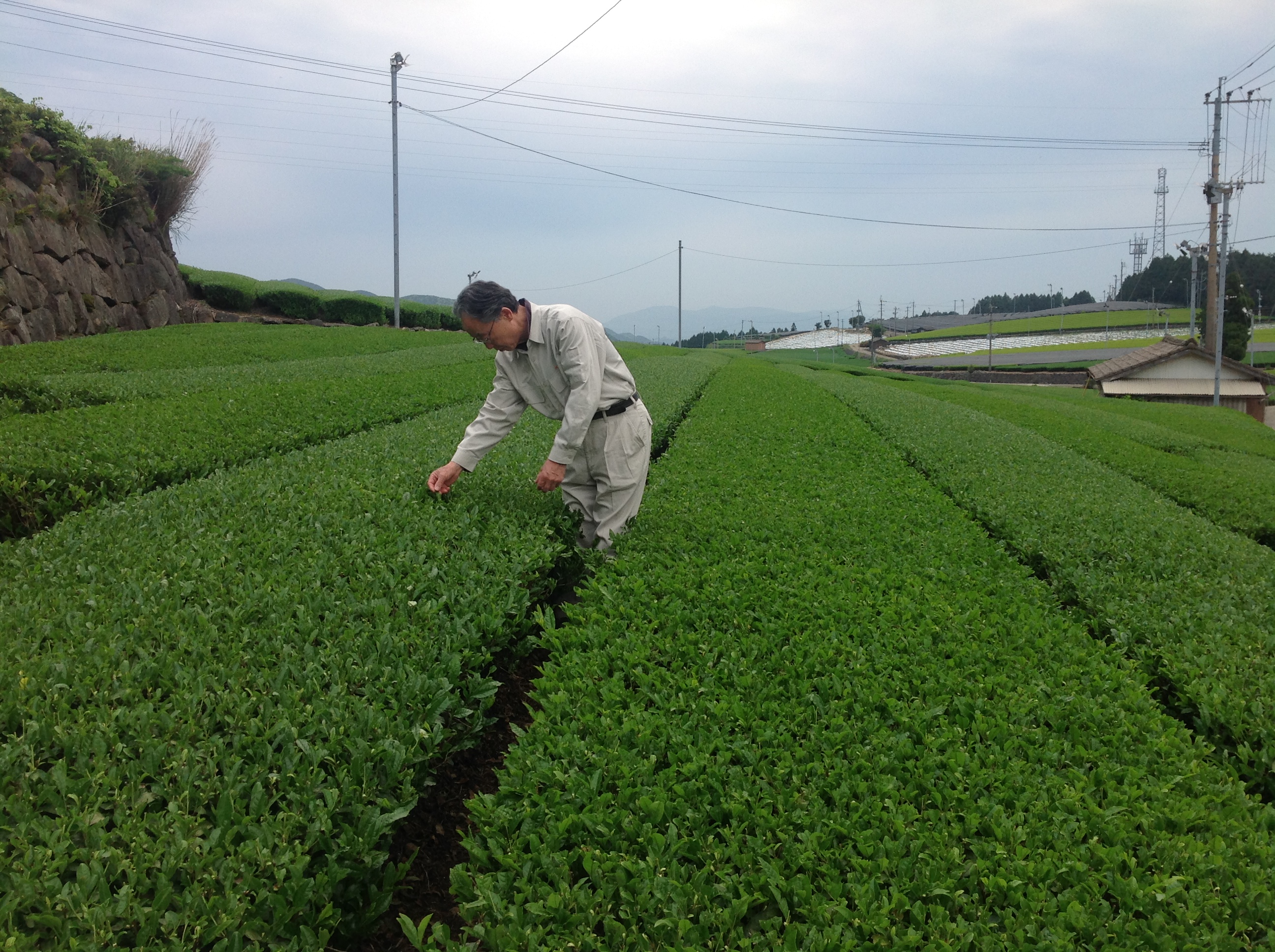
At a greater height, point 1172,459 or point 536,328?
point 536,328

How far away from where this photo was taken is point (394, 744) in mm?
2166

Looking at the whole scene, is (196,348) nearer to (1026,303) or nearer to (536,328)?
(536,328)

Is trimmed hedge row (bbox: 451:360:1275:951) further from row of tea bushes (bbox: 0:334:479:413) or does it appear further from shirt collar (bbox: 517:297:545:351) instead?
row of tea bushes (bbox: 0:334:479:413)

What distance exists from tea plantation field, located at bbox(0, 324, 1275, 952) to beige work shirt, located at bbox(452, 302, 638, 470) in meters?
0.50

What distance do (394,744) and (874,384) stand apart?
2127 cm

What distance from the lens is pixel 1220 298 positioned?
27031 millimetres

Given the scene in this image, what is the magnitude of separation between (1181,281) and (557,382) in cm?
10995

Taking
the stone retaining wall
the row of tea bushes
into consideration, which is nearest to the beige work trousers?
the row of tea bushes

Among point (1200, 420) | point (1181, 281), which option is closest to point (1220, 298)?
point (1200, 420)

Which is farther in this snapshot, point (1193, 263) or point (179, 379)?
point (1193, 263)

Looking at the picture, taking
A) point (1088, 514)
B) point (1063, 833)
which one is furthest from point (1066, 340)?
point (1063, 833)

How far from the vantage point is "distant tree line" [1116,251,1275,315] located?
3233 inches

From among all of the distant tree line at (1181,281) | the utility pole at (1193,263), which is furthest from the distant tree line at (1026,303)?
the utility pole at (1193,263)

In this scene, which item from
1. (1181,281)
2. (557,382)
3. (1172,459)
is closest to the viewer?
(557,382)
